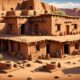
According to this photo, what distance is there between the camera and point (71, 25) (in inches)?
1649

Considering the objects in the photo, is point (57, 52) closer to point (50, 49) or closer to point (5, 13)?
point (50, 49)

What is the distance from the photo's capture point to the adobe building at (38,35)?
107 ft

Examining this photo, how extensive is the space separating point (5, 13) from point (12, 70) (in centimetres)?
1866

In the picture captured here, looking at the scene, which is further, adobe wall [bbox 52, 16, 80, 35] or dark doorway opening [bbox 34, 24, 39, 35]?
dark doorway opening [bbox 34, 24, 39, 35]

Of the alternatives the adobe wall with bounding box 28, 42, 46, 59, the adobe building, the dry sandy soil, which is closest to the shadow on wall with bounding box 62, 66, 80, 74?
the dry sandy soil

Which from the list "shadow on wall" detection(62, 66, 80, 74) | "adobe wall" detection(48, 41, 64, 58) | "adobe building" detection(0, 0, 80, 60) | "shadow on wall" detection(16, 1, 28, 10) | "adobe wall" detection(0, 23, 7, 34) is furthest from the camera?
"shadow on wall" detection(16, 1, 28, 10)

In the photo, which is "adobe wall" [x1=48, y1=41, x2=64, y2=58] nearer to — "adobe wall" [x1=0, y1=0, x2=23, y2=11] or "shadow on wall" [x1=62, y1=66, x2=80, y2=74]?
"shadow on wall" [x1=62, y1=66, x2=80, y2=74]

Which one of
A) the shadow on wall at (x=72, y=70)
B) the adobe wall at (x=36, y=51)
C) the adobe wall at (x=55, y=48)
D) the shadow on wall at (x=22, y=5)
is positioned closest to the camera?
the shadow on wall at (x=72, y=70)

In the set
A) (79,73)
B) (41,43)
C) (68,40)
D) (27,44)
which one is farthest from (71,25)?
(79,73)

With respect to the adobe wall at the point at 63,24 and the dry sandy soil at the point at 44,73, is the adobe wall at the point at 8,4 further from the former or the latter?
the dry sandy soil at the point at 44,73

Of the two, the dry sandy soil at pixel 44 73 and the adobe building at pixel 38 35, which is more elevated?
the adobe building at pixel 38 35

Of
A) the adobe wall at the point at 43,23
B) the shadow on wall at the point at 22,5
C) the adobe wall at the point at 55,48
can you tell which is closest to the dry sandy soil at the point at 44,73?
the adobe wall at the point at 55,48

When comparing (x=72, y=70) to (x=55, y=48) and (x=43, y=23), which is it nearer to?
(x=55, y=48)

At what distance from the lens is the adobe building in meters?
32.7
